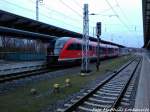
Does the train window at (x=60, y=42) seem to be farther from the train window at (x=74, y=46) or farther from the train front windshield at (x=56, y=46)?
the train window at (x=74, y=46)

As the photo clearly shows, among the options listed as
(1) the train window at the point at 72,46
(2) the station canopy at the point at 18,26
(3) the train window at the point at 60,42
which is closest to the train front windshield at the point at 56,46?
(3) the train window at the point at 60,42

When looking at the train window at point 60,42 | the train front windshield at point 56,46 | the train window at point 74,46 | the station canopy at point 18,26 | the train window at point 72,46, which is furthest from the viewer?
the train window at point 74,46

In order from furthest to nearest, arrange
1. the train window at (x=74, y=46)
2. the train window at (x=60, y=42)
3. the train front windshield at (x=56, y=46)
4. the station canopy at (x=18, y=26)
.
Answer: the train window at (x=74, y=46)
the train window at (x=60, y=42)
the train front windshield at (x=56, y=46)
the station canopy at (x=18, y=26)

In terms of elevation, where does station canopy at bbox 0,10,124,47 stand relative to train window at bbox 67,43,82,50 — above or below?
above

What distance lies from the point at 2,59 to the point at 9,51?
138 cm

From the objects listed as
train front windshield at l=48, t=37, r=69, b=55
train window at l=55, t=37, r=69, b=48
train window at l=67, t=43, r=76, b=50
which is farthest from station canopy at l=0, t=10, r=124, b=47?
train window at l=67, t=43, r=76, b=50

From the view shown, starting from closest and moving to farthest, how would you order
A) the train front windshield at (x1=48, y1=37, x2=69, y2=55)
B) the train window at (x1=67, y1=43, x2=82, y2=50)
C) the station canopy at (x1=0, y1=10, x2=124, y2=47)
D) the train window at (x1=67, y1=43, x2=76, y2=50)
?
the station canopy at (x1=0, y1=10, x2=124, y2=47)
the train front windshield at (x1=48, y1=37, x2=69, y2=55)
the train window at (x1=67, y1=43, x2=76, y2=50)
the train window at (x1=67, y1=43, x2=82, y2=50)

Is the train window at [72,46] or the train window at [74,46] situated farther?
the train window at [74,46]

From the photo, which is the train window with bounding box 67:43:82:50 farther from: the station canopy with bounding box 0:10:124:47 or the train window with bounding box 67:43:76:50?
the station canopy with bounding box 0:10:124:47

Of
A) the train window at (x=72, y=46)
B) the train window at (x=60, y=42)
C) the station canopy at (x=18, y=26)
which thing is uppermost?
the station canopy at (x=18, y=26)

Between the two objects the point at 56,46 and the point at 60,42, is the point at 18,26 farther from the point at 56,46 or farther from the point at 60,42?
the point at 60,42

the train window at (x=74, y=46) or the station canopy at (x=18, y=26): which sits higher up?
the station canopy at (x=18, y=26)

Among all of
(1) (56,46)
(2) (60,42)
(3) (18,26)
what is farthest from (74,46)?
(3) (18,26)

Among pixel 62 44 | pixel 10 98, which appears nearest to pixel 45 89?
pixel 10 98
